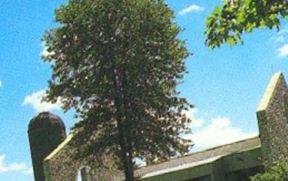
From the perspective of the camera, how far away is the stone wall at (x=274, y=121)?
32.9 metres

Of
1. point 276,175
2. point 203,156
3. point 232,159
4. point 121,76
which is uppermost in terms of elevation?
point 121,76

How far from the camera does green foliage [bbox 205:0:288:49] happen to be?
9.31 metres

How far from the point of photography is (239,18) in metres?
9.64

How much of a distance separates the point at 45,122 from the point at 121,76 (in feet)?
45.4

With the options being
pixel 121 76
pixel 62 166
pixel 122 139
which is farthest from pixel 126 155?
pixel 62 166

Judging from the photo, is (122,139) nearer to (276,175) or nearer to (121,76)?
(121,76)

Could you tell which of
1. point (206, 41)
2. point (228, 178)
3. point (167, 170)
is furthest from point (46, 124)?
point (206, 41)

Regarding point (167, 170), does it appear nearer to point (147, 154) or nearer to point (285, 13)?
point (147, 154)

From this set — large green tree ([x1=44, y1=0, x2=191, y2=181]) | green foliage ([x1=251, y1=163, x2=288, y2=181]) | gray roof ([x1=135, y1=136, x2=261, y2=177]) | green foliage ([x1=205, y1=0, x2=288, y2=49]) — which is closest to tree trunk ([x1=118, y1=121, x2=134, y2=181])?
large green tree ([x1=44, y1=0, x2=191, y2=181])

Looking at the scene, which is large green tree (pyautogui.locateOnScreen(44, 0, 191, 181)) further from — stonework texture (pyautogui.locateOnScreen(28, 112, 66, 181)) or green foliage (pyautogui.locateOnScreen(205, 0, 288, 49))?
green foliage (pyautogui.locateOnScreen(205, 0, 288, 49))

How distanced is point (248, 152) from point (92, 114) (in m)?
8.27

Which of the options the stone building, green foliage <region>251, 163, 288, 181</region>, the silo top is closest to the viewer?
green foliage <region>251, 163, 288, 181</region>

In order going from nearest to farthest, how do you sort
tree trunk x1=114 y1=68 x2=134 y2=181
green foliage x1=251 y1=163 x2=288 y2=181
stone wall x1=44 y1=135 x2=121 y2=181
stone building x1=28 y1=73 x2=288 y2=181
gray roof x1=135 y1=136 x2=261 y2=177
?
green foliage x1=251 y1=163 x2=288 y2=181, stone building x1=28 y1=73 x2=288 y2=181, tree trunk x1=114 y1=68 x2=134 y2=181, gray roof x1=135 y1=136 x2=261 y2=177, stone wall x1=44 y1=135 x2=121 y2=181

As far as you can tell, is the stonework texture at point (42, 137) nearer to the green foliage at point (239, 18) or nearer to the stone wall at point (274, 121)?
the stone wall at point (274, 121)
